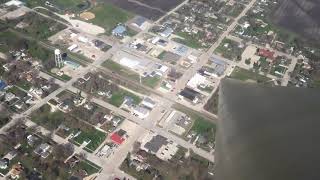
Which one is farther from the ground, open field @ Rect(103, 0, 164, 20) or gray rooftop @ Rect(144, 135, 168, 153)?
open field @ Rect(103, 0, 164, 20)

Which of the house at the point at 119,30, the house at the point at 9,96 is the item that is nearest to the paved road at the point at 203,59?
the house at the point at 119,30

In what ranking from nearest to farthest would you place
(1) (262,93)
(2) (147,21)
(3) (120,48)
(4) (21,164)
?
1. (1) (262,93)
2. (4) (21,164)
3. (3) (120,48)
4. (2) (147,21)

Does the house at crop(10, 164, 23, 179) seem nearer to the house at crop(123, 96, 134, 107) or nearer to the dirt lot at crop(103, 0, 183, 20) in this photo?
the house at crop(123, 96, 134, 107)

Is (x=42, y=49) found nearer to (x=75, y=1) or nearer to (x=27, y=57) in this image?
(x=27, y=57)

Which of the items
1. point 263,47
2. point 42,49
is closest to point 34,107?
point 42,49

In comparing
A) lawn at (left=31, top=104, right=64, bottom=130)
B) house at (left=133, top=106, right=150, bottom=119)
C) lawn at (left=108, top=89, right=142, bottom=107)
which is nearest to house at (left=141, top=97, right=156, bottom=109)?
lawn at (left=108, top=89, right=142, bottom=107)

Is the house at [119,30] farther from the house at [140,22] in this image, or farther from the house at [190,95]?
the house at [190,95]

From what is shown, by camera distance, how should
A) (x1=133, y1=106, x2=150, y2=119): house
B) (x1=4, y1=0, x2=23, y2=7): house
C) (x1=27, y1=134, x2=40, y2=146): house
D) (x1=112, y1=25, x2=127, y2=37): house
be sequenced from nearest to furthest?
(x1=27, y1=134, x2=40, y2=146): house < (x1=133, y1=106, x2=150, y2=119): house < (x1=112, y1=25, x2=127, y2=37): house < (x1=4, y1=0, x2=23, y2=7): house
